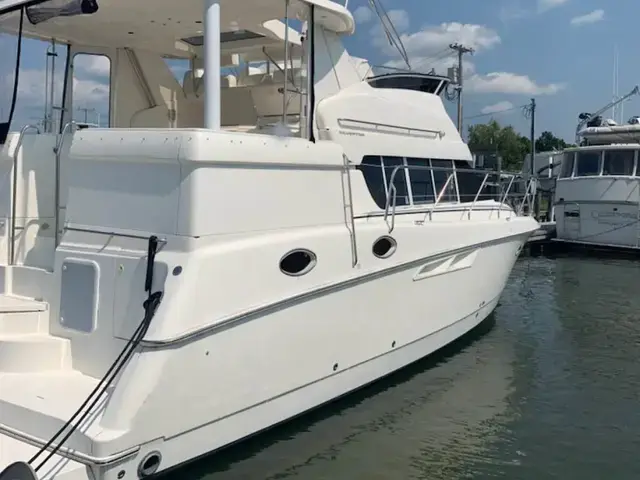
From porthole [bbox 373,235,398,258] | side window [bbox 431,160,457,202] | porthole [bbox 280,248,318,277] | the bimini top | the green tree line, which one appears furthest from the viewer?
the green tree line

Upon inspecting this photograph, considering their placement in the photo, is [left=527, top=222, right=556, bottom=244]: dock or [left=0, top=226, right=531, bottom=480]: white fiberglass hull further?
[left=527, top=222, right=556, bottom=244]: dock

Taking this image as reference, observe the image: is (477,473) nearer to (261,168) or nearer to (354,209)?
(354,209)

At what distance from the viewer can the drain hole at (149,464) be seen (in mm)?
4215

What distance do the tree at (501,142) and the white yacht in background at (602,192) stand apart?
104 feet

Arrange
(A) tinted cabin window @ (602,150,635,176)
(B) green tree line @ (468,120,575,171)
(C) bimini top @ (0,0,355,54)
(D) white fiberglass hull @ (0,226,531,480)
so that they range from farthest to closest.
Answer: (B) green tree line @ (468,120,575,171) < (A) tinted cabin window @ (602,150,635,176) < (C) bimini top @ (0,0,355,54) < (D) white fiberglass hull @ (0,226,531,480)

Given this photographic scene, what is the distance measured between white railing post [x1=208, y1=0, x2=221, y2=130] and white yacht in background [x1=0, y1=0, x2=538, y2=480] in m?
0.01

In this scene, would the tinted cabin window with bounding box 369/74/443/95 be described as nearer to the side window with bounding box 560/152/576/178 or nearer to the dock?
the side window with bounding box 560/152/576/178

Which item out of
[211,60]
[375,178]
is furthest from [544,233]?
[211,60]

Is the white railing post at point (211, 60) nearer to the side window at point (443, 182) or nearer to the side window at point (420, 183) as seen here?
the side window at point (420, 183)

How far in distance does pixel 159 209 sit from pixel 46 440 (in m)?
1.59

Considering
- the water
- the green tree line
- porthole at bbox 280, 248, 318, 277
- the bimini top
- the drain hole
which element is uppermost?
the green tree line

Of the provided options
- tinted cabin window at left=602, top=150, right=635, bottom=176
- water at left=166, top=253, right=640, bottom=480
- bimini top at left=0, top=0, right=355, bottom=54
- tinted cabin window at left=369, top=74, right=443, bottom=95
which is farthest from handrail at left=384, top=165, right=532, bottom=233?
tinted cabin window at left=602, top=150, right=635, bottom=176

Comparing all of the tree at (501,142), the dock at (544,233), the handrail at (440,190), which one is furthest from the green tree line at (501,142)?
the handrail at (440,190)

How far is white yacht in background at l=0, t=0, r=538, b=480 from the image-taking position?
14.1ft
